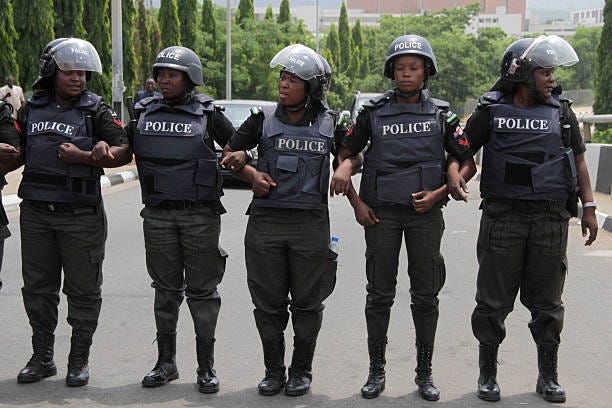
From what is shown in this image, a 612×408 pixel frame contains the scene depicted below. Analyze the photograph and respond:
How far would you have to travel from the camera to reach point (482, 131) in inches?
194

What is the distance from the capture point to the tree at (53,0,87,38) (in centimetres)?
2292

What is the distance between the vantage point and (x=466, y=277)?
8.34 m

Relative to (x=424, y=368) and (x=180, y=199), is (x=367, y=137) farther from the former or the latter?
(x=424, y=368)

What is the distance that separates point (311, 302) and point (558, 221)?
136 cm

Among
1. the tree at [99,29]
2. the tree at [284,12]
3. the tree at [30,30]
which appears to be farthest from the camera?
the tree at [284,12]

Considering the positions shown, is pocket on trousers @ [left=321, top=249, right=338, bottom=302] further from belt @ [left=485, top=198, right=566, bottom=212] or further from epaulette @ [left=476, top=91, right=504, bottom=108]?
epaulette @ [left=476, top=91, right=504, bottom=108]

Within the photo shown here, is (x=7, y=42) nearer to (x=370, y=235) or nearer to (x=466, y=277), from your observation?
(x=466, y=277)

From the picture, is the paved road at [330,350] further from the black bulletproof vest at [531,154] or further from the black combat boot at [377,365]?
the black bulletproof vest at [531,154]

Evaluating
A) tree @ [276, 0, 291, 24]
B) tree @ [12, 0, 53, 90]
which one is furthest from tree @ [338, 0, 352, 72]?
tree @ [12, 0, 53, 90]

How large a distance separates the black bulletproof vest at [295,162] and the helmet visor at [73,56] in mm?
1013

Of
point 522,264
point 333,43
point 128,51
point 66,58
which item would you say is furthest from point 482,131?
point 333,43

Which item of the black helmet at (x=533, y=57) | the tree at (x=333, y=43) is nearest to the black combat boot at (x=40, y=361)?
the black helmet at (x=533, y=57)

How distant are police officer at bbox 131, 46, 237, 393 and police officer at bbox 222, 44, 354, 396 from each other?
0.20 m

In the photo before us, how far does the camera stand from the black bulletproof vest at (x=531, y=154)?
4812mm
